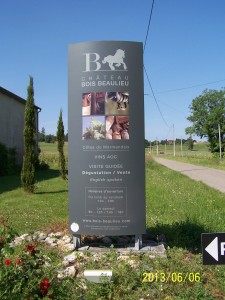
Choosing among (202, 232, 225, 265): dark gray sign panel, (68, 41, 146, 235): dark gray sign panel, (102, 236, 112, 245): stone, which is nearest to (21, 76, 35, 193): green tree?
(102, 236, 112, 245): stone

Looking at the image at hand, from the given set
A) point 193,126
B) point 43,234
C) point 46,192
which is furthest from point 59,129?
point 193,126

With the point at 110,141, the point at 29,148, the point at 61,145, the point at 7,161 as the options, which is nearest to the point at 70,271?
the point at 110,141

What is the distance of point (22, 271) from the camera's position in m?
4.12

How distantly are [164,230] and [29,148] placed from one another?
10294mm

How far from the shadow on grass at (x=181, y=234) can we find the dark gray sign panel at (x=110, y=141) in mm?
962

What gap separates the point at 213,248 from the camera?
3.02 m

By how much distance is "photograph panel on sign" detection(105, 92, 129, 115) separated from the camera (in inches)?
242

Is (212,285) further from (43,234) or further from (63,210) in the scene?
(63,210)

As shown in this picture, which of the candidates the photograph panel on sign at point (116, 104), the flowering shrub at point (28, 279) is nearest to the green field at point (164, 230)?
the flowering shrub at point (28, 279)

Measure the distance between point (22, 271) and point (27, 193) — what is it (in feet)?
40.8

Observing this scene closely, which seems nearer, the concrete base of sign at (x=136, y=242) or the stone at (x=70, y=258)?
the stone at (x=70, y=258)

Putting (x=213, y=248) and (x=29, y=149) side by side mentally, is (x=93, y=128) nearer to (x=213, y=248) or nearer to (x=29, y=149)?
(x=213, y=248)
